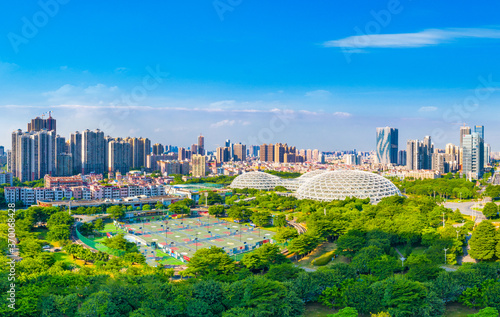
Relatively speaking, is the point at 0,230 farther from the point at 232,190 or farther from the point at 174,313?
the point at 232,190

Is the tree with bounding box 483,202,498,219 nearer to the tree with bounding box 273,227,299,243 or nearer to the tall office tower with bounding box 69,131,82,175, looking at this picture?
the tree with bounding box 273,227,299,243

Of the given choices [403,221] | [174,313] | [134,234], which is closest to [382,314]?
[174,313]

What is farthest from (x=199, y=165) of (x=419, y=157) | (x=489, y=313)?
(x=489, y=313)

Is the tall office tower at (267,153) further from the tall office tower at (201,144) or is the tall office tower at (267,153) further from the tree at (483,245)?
the tree at (483,245)

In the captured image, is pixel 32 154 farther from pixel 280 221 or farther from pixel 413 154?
pixel 413 154

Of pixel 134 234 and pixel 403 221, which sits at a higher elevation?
pixel 403 221

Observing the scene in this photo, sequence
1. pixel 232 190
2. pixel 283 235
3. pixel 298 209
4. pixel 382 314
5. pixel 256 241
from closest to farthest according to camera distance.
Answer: pixel 382 314 → pixel 283 235 → pixel 256 241 → pixel 298 209 → pixel 232 190

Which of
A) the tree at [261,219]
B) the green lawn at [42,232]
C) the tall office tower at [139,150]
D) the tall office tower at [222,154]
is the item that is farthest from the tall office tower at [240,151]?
the green lawn at [42,232]
